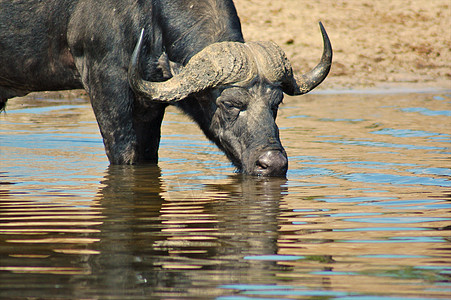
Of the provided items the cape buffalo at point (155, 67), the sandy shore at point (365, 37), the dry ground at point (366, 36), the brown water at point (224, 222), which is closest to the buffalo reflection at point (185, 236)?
the brown water at point (224, 222)

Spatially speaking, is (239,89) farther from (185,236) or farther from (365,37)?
(365,37)

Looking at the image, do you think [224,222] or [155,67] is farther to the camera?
[155,67]

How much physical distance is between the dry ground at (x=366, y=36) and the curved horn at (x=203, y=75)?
8.41m

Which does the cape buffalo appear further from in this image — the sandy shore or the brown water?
the sandy shore

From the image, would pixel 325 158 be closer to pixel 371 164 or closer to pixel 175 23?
pixel 371 164

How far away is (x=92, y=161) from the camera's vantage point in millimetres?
7559

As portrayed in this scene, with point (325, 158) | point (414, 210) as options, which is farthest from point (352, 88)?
point (414, 210)

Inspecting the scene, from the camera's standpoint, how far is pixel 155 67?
6.72m

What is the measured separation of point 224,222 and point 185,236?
48 centimetres

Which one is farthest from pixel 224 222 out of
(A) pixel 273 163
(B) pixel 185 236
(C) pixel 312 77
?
(C) pixel 312 77

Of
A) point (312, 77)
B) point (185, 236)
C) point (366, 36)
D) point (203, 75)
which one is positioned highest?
point (185, 236)

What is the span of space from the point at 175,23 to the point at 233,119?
1040mm

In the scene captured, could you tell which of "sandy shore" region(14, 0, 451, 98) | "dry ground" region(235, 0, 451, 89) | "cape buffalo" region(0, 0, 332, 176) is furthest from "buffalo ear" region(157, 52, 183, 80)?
"dry ground" region(235, 0, 451, 89)

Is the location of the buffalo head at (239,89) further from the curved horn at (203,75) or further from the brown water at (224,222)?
the brown water at (224,222)
